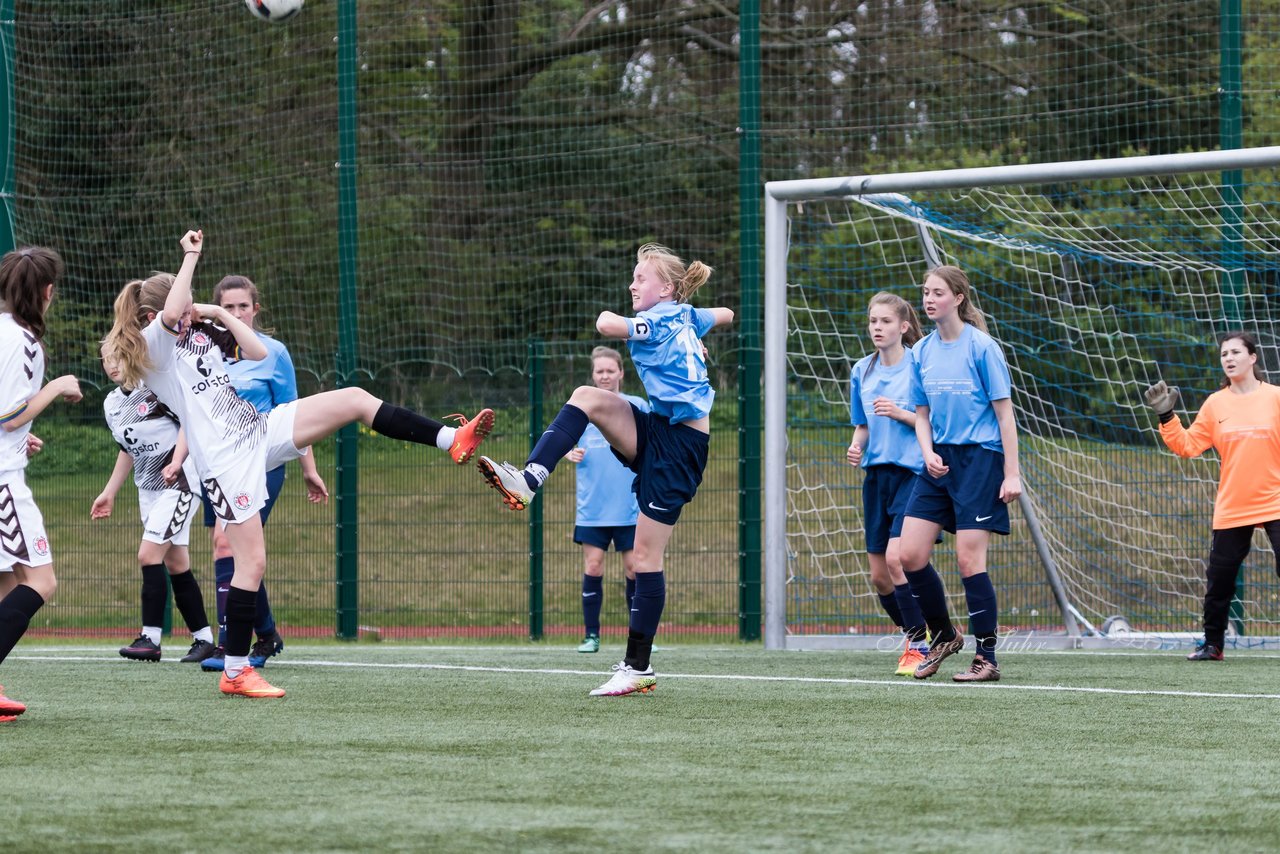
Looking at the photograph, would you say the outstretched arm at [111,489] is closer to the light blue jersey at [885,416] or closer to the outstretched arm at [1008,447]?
the light blue jersey at [885,416]

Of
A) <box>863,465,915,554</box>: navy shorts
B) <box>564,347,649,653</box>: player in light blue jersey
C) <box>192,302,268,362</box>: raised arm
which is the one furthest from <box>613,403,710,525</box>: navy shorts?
<box>564,347,649,653</box>: player in light blue jersey

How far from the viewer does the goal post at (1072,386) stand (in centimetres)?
1025

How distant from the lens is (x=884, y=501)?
8.33 meters

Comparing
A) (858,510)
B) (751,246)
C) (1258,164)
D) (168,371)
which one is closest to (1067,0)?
(751,246)

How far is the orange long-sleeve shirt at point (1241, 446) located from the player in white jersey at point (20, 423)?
5755mm

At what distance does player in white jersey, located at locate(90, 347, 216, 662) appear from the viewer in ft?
27.8

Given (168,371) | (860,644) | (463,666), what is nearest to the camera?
(168,371)

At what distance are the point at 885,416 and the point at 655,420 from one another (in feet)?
6.84

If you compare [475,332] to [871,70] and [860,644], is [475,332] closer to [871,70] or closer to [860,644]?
[871,70]

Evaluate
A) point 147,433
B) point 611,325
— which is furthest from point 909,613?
point 147,433

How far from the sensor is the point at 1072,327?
1062 centimetres

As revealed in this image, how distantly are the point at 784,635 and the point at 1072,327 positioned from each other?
294cm

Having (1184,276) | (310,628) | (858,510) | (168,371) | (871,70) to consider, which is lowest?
(310,628)

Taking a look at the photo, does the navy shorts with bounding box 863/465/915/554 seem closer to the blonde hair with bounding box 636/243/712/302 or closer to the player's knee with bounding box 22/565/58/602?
the blonde hair with bounding box 636/243/712/302
